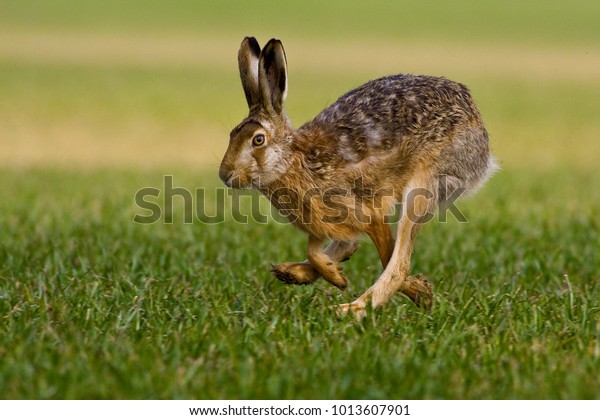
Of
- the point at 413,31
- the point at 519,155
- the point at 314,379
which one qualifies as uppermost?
the point at 413,31

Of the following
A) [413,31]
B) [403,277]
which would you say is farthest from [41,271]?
[413,31]

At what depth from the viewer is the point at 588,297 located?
641 centimetres

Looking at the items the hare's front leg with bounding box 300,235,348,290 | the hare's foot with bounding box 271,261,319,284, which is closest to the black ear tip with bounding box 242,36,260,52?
the hare's front leg with bounding box 300,235,348,290

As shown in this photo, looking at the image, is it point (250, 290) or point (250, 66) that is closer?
point (250, 66)

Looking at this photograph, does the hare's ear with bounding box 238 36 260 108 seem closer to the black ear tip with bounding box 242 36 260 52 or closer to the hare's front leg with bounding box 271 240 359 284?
the black ear tip with bounding box 242 36 260 52

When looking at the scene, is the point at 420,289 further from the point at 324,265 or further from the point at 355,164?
the point at 355,164

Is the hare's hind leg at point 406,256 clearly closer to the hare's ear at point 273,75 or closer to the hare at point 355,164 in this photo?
the hare at point 355,164

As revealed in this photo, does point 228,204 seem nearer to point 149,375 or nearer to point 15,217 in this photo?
point 15,217

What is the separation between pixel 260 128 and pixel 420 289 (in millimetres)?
1356

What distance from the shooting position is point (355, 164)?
21.1 feet

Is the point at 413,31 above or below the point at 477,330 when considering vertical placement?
above

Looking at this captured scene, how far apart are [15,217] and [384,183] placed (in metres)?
4.69

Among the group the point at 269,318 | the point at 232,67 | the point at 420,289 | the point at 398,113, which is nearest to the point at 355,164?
the point at 398,113

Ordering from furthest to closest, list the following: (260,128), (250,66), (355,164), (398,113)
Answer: (398,113), (355,164), (250,66), (260,128)
